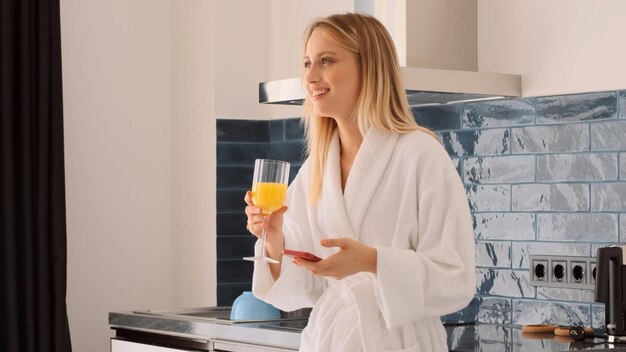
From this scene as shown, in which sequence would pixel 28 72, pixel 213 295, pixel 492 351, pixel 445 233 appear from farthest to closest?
pixel 213 295
pixel 28 72
pixel 492 351
pixel 445 233

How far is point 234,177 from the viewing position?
4324 millimetres

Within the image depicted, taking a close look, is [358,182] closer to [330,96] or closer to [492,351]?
[330,96]

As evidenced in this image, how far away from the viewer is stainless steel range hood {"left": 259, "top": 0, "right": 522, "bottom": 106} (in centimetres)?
328

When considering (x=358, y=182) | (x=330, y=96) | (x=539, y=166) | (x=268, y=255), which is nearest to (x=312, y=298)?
(x=268, y=255)

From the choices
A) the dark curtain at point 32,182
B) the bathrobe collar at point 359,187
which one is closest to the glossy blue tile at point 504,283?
the bathrobe collar at point 359,187

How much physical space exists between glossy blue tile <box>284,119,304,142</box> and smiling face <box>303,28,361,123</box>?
201 centimetres

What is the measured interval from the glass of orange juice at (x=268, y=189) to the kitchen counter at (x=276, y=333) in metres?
0.72

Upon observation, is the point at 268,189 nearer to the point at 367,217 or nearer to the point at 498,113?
the point at 367,217

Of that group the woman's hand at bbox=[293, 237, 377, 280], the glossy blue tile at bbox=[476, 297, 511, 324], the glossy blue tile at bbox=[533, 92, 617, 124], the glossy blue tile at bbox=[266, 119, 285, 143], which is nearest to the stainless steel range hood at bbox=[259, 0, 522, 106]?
the glossy blue tile at bbox=[533, 92, 617, 124]

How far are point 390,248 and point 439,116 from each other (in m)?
1.70

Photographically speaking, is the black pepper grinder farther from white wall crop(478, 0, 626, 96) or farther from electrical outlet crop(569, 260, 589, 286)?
white wall crop(478, 0, 626, 96)

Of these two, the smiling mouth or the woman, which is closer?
the woman

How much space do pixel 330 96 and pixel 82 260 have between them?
2312 millimetres

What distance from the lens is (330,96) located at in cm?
219
